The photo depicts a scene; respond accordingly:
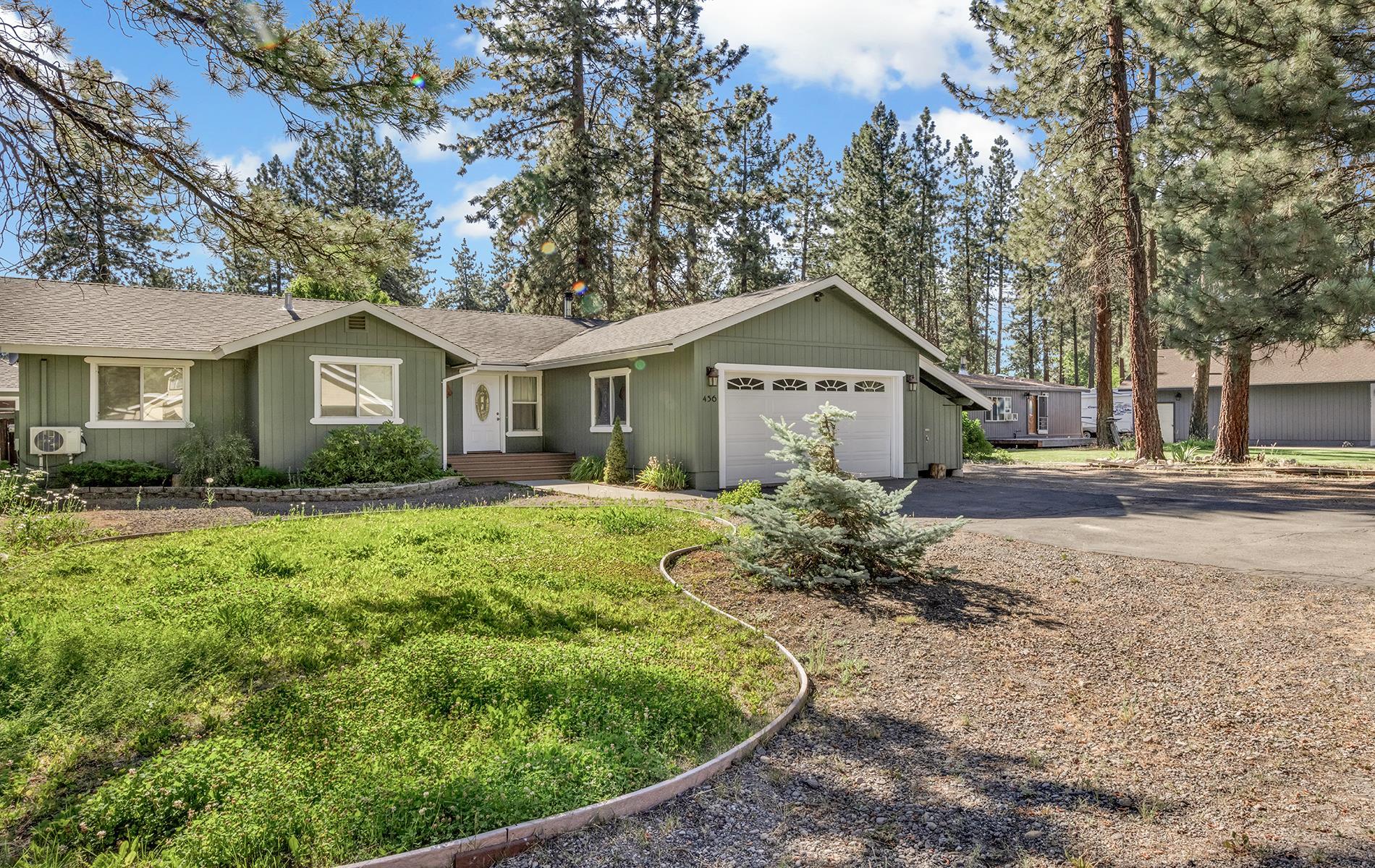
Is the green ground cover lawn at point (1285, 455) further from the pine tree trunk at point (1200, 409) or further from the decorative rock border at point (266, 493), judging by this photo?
the decorative rock border at point (266, 493)

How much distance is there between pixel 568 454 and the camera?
58.3 feet

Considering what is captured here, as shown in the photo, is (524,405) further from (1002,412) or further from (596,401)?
(1002,412)

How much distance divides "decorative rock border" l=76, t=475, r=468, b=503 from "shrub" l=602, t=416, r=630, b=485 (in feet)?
11.8

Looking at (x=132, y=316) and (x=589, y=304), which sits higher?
(x=589, y=304)

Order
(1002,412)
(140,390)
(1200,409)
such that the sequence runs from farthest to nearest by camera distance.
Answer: (1002,412)
(1200,409)
(140,390)

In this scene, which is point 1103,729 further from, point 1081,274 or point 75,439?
point 1081,274

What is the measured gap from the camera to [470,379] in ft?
58.6

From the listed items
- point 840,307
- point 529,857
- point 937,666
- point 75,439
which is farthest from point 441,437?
point 529,857

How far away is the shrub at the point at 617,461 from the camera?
50.8 ft

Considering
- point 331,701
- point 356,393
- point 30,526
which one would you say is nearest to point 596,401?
point 356,393

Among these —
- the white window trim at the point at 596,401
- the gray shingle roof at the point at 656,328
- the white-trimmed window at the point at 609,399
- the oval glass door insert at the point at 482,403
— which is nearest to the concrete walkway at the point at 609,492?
the white window trim at the point at 596,401

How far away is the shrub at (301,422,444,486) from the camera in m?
13.5

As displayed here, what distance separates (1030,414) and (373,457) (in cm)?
2749

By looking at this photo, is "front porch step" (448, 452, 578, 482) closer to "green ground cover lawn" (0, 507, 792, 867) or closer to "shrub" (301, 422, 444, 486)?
"shrub" (301, 422, 444, 486)
